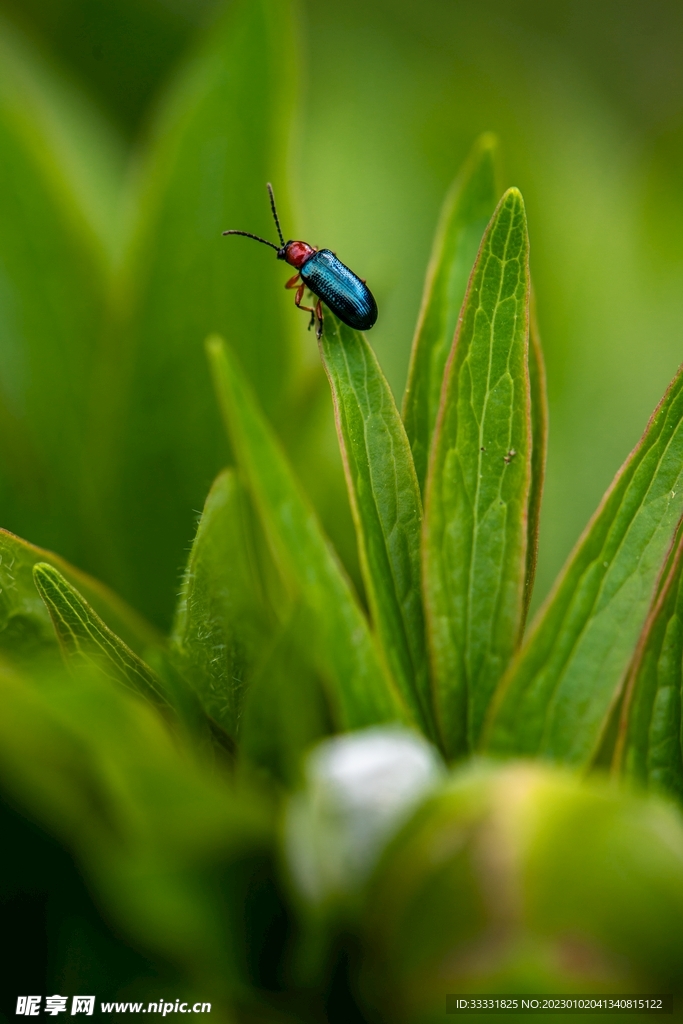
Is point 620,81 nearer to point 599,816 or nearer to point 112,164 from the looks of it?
point 112,164

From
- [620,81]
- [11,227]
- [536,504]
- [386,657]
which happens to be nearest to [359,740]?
[386,657]

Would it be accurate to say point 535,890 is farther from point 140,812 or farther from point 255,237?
point 255,237

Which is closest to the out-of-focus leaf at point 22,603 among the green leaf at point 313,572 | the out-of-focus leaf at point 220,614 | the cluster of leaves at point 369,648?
the cluster of leaves at point 369,648

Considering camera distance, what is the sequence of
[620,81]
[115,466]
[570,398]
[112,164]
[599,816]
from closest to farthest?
[599,816] → [115,466] → [570,398] → [112,164] → [620,81]

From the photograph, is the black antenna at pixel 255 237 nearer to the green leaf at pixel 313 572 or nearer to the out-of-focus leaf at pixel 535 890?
the green leaf at pixel 313 572

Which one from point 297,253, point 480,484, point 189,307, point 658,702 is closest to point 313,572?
point 480,484

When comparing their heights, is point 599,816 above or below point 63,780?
below
